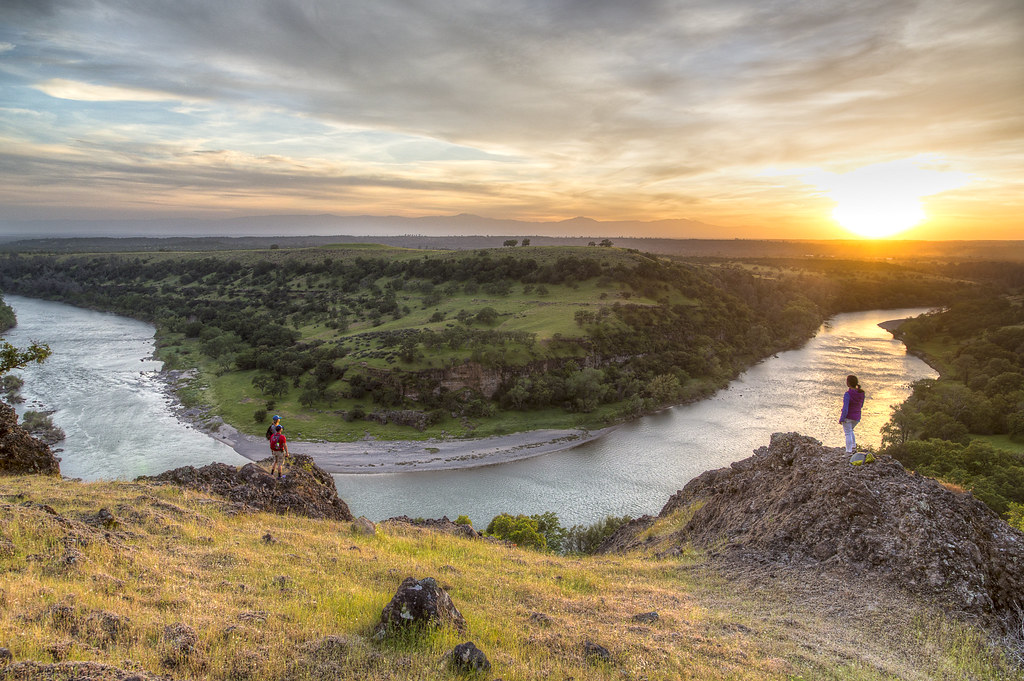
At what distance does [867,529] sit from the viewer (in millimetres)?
13797

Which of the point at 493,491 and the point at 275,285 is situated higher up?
the point at 275,285

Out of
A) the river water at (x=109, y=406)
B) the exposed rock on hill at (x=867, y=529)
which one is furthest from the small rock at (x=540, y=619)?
the river water at (x=109, y=406)

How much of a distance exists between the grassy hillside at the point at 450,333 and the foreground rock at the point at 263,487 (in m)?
33.4

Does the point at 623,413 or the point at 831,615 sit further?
the point at 623,413

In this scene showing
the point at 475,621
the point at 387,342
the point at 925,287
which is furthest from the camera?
the point at 925,287

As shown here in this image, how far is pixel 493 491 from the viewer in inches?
1674

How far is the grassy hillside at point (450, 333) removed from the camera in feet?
193

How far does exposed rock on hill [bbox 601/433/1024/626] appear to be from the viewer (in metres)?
12.0

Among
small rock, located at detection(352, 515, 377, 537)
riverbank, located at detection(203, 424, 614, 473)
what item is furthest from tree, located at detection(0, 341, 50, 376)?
riverbank, located at detection(203, 424, 614, 473)

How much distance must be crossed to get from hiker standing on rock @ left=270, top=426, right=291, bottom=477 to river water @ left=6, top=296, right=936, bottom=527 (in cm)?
1972

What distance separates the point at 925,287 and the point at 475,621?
656 feet

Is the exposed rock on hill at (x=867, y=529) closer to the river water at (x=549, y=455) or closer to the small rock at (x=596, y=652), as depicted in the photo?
the small rock at (x=596, y=652)

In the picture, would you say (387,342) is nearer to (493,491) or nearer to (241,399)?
(241,399)

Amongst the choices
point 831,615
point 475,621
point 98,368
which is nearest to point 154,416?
point 98,368
